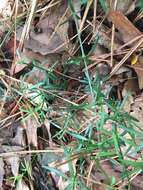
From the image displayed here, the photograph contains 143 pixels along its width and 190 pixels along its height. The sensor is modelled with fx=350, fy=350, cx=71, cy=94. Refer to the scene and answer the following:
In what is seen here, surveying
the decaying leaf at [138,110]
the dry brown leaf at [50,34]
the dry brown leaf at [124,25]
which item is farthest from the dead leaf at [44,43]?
the decaying leaf at [138,110]

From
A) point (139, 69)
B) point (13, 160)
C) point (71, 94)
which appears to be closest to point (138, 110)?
point (139, 69)

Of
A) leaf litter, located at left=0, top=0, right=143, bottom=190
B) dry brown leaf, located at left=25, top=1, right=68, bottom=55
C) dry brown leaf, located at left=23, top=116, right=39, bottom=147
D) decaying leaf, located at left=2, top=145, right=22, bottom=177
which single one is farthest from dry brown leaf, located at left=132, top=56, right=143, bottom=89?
decaying leaf, located at left=2, top=145, right=22, bottom=177

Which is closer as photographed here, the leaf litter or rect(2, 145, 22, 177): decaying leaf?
the leaf litter

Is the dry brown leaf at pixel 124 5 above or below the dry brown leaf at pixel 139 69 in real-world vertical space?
above

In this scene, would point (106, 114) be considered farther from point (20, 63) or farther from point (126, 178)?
point (20, 63)

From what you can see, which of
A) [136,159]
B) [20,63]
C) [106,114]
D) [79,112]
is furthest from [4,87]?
[136,159]

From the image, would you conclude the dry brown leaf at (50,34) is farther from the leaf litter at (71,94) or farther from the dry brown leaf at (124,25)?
the dry brown leaf at (124,25)

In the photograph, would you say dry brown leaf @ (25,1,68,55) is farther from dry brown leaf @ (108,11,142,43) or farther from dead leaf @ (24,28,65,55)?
dry brown leaf @ (108,11,142,43)
